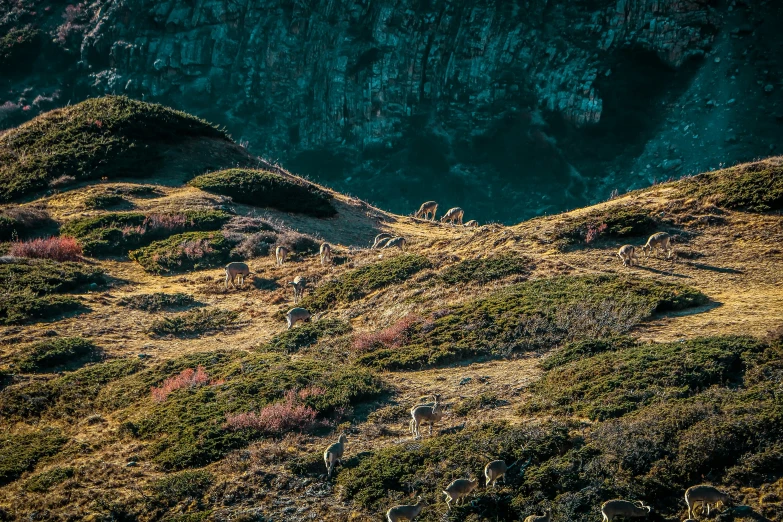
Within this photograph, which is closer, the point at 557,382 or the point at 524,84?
the point at 557,382

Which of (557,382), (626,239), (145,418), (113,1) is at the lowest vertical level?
(145,418)

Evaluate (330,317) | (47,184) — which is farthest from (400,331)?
(47,184)

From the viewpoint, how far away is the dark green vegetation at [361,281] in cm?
2972

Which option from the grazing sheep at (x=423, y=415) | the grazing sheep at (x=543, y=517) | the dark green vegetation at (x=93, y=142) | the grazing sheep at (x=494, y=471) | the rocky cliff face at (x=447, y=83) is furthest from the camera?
the rocky cliff face at (x=447, y=83)

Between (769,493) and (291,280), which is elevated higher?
(291,280)

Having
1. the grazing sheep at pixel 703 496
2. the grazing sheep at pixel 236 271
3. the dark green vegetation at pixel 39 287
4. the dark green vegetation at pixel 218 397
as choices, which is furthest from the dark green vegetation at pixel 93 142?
the grazing sheep at pixel 703 496

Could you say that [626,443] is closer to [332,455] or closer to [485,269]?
[332,455]

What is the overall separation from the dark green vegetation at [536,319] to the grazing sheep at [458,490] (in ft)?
24.1

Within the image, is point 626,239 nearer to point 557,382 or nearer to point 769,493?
point 557,382

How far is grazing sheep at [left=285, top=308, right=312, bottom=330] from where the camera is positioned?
2769 centimetres

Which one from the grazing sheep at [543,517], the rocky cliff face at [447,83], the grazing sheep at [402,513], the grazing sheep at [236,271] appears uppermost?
the rocky cliff face at [447,83]

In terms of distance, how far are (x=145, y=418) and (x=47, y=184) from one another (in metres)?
25.6

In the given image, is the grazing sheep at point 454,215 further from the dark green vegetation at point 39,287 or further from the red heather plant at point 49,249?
the dark green vegetation at point 39,287

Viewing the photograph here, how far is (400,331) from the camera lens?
2539 cm
